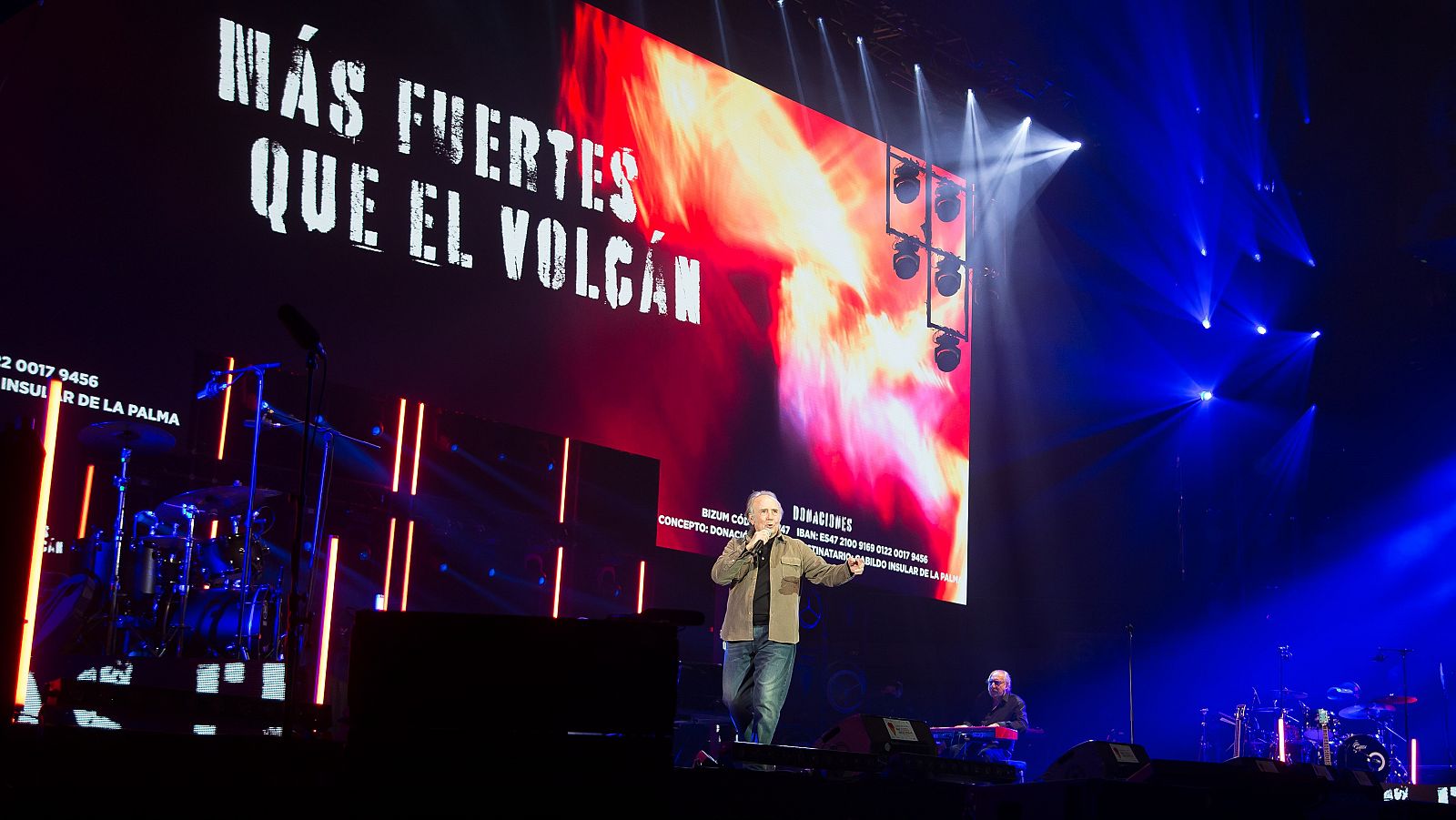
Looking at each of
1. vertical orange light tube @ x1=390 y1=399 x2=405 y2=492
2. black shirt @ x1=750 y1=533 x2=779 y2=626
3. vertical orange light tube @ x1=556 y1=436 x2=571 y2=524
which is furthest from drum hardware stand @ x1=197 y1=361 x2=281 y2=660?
black shirt @ x1=750 y1=533 x2=779 y2=626

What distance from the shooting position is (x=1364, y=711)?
41.6 ft

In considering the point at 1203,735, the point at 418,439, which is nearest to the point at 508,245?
the point at 418,439

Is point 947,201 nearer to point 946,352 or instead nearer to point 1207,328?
point 946,352

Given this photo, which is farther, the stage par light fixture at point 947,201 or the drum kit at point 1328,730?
the stage par light fixture at point 947,201

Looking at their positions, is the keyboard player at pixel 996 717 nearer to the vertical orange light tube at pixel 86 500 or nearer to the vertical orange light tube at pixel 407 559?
the vertical orange light tube at pixel 407 559

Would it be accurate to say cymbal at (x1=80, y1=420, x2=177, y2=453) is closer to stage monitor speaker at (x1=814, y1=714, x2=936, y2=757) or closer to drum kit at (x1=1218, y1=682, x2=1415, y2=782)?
stage monitor speaker at (x1=814, y1=714, x2=936, y2=757)

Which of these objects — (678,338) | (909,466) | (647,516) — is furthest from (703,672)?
(909,466)

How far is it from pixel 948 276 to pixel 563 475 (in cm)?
450

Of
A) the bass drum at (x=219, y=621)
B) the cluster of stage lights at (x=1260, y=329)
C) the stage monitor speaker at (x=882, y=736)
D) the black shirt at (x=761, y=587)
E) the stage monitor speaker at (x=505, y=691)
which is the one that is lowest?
the stage monitor speaker at (x=882, y=736)

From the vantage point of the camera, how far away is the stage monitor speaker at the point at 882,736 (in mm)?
5859

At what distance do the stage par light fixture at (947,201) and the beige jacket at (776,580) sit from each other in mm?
5792

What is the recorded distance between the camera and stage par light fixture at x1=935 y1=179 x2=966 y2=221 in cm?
1199

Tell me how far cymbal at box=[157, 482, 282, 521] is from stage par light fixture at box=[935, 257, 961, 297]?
671cm

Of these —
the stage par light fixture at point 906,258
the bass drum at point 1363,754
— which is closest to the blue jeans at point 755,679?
the stage par light fixture at point 906,258
